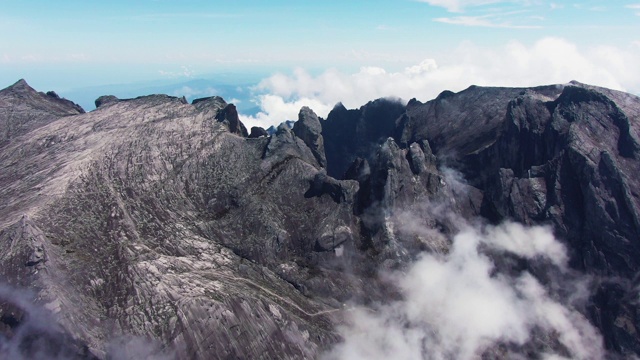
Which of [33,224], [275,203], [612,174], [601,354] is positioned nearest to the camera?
[33,224]

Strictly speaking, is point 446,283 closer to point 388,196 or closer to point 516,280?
point 516,280

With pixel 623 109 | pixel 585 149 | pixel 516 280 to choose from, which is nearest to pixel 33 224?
pixel 516 280

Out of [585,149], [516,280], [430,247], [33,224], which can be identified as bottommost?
[516,280]

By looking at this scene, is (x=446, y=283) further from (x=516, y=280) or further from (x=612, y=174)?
(x=612, y=174)

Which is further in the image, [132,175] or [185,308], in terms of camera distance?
[132,175]

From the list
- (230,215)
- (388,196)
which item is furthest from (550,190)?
(230,215)

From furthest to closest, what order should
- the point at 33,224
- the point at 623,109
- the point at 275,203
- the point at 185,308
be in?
the point at 623,109 → the point at 275,203 → the point at 33,224 → the point at 185,308

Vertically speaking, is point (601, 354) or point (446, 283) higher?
point (446, 283)
